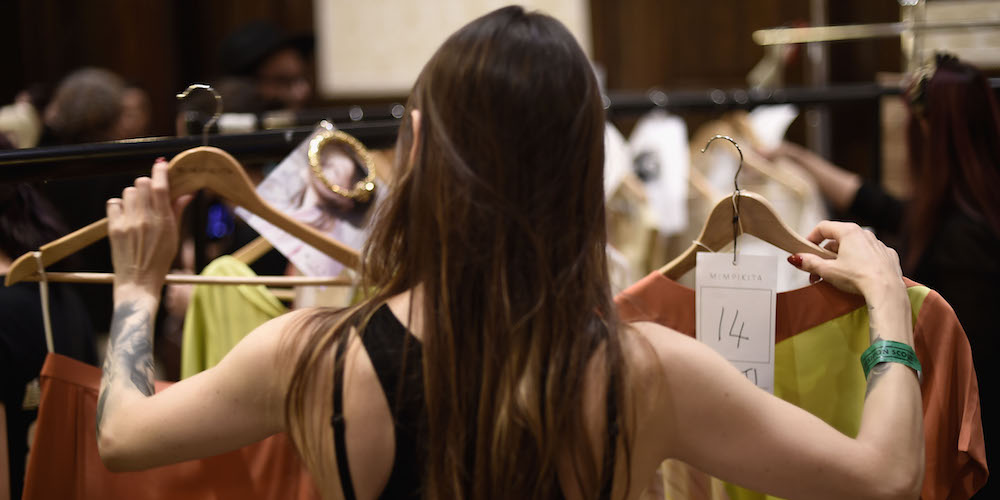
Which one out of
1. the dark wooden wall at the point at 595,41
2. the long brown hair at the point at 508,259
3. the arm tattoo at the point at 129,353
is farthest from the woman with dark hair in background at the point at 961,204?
the dark wooden wall at the point at 595,41

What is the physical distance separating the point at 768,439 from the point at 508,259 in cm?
27

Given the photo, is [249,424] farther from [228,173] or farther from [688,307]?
[688,307]

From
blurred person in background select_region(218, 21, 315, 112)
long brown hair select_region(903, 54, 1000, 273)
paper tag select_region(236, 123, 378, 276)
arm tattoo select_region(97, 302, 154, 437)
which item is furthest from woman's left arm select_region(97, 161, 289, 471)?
blurred person in background select_region(218, 21, 315, 112)

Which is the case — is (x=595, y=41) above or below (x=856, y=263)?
above

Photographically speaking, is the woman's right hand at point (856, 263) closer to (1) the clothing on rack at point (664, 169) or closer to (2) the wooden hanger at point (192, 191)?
(2) the wooden hanger at point (192, 191)

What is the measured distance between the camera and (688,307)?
3.42 feet

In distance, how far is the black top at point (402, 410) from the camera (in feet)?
2.51

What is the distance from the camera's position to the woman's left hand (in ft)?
3.22

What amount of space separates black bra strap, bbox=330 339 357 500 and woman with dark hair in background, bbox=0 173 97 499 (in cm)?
52

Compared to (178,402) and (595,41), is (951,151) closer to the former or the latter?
(178,402)

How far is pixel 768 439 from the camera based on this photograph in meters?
0.77

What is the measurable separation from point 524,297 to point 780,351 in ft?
1.41

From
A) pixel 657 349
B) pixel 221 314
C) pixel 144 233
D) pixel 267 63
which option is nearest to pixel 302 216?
pixel 221 314

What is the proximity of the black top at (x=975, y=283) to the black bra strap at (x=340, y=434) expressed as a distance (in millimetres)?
1092
